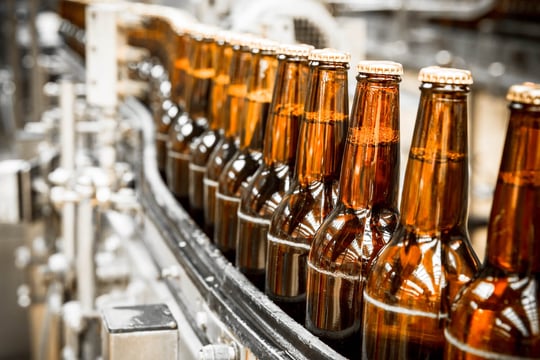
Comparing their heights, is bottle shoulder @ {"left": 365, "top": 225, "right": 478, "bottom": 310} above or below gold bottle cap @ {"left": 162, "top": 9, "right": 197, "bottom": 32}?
below

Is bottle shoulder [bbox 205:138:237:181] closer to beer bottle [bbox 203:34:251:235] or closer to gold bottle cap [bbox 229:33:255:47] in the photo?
beer bottle [bbox 203:34:251:235]

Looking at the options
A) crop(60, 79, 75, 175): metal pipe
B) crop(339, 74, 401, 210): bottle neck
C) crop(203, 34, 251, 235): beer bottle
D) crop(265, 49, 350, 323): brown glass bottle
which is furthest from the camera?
crop(60, 79, 75, 175): metal pipe

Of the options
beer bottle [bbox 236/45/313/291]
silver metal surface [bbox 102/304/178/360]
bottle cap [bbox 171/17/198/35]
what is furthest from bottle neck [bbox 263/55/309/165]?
bottle cap [bbox 171/17/198/35]

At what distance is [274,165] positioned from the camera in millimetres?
1081

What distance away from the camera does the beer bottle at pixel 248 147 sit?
1148 millimetres

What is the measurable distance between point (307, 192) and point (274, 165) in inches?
4.6

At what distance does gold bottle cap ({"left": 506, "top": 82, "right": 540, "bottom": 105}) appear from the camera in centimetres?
61

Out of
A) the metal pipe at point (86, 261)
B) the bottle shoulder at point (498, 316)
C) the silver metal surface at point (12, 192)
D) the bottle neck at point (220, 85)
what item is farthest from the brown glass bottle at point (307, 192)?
the silver metal surface at point (12, 192)

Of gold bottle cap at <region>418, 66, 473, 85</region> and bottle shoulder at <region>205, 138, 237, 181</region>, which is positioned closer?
gold bottle cap at <region>418, 66, 473, 85</region>

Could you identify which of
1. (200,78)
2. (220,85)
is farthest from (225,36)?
(200,78)

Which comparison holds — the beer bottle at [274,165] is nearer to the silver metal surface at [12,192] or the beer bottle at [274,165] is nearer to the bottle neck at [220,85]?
the bottle neck at [220,85]

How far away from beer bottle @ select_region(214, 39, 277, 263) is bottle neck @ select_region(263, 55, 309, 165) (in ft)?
0.31

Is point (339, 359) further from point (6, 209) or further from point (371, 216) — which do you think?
point (6, 209)

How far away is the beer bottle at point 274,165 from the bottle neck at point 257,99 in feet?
0.27
